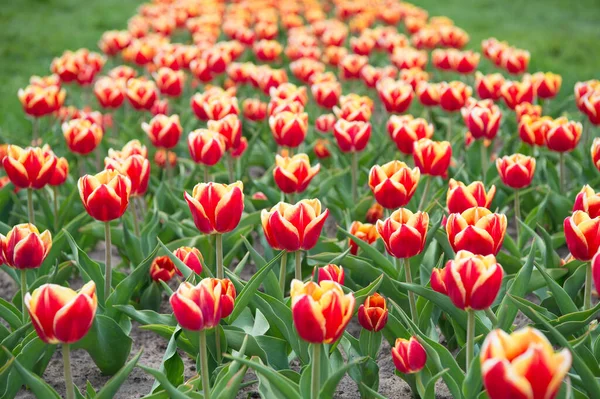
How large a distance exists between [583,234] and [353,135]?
1424 mm

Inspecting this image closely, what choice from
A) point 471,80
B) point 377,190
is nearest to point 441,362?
point 377,190

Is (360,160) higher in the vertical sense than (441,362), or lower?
lower

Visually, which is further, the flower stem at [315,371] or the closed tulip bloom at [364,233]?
the closed tulip bloom at [364,233]

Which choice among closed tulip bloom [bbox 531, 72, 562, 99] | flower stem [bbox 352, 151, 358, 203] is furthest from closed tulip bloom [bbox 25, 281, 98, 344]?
closed tulip bloom [bbox 531, 72, 562, 99]

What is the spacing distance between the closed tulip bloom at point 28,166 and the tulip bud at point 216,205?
908mm

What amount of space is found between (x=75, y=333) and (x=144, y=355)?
106 centimetres

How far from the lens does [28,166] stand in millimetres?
2881

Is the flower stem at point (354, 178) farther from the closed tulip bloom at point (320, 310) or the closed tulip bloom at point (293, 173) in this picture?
the closed tulip bloom at point (320, 310)

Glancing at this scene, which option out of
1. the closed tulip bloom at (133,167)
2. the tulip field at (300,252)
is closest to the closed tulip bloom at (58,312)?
the tulip field at (300,252)

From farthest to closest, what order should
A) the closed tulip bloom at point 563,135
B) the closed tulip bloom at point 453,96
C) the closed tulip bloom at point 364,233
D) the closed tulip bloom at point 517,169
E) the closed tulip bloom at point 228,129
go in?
1. the closed tulip bloom at point 453,96
2. the closed tulip bloom at point 228,129
3. the closed tulip bloom at point 563,135
4. the closed tulip bloom at point 517,169
5. the closed tulip bloom at point 364,233

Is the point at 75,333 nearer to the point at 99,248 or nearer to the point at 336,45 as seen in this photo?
the point at 99,248

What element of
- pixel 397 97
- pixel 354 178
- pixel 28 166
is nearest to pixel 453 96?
pixel 397 97

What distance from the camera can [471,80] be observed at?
627 centimetres

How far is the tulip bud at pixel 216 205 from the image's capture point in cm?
224
